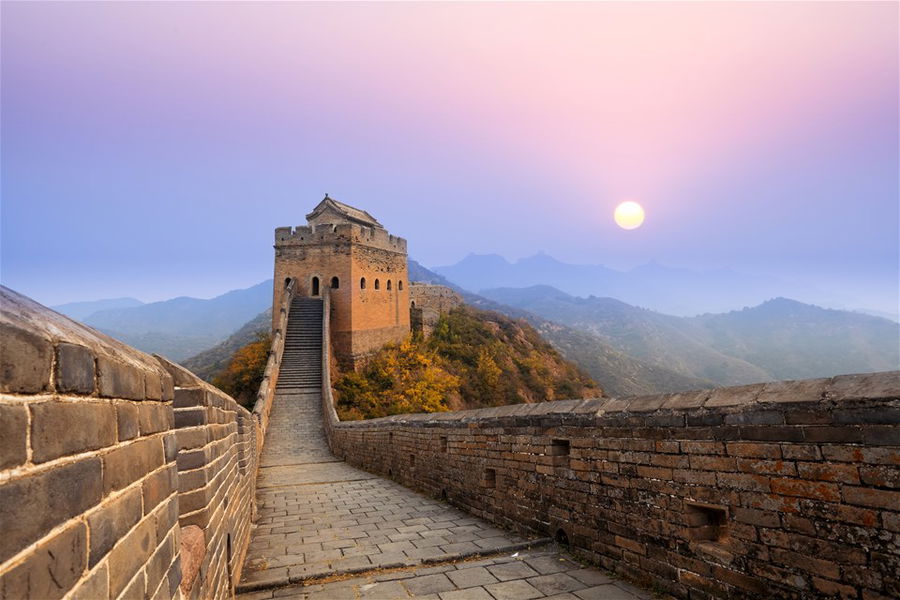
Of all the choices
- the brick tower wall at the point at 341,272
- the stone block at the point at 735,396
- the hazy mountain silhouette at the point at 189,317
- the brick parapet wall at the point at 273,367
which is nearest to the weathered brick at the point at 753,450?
the stone block at the point at 735,396

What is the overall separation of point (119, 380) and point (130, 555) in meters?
0.53

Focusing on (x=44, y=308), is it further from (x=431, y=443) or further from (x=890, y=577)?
(x=431, y=443)

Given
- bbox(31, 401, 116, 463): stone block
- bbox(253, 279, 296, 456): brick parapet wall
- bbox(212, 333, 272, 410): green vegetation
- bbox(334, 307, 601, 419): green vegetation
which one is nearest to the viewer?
bbox(31, 401, 116, 463): stone block

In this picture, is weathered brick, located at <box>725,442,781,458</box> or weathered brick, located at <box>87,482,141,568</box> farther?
weathered brick, located at <box>725,442,781,458</box>

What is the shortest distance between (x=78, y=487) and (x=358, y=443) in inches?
495

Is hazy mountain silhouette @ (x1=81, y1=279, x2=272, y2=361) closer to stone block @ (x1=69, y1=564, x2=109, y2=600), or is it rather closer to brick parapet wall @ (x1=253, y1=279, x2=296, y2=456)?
brick parapet wall @ (x1=253, y1=279, x2=296, y2=456)

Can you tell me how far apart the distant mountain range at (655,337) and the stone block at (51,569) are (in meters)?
49.1

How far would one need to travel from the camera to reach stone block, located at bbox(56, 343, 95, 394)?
116 centimetres

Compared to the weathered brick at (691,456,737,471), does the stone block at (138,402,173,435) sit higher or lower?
higher

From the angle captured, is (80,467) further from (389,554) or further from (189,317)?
(189,317)

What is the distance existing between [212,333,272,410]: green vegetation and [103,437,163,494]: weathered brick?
19415 millimetres

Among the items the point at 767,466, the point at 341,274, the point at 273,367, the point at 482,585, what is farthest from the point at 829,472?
the point at 341,274

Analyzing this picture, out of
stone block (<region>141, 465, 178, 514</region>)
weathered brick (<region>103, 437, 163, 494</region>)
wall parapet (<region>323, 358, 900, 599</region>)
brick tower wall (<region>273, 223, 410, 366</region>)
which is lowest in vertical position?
wall parapet (<region>323, 358, 900, 599</region>)

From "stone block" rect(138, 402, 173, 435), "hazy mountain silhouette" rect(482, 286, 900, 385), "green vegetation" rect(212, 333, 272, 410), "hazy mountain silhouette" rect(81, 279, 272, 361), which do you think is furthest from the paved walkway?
"hazy mountain silhouette" rect(81, 279, 272, 361)
